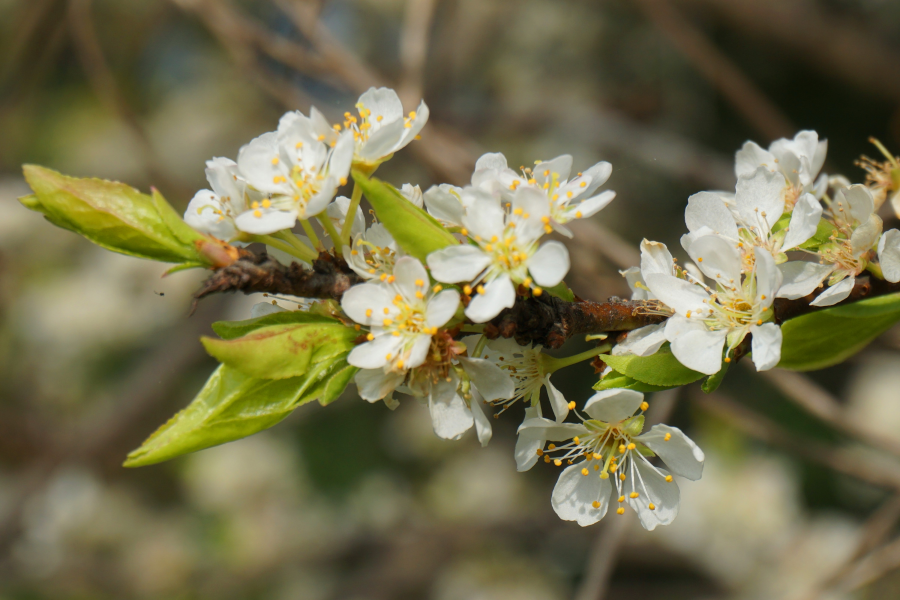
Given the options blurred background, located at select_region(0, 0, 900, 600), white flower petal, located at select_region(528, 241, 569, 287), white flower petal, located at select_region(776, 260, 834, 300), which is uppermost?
white flower petal, located at select_region(528, 241, 569, 287)

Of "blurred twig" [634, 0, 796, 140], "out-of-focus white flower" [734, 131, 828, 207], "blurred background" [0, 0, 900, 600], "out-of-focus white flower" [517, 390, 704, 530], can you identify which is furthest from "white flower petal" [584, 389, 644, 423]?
"blurred twig" [634, 0, 796, 140]

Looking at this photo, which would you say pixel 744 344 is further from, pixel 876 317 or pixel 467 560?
pixel 467 560

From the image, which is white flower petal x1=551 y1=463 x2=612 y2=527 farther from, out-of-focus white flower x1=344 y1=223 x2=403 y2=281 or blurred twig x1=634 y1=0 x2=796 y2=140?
blurred twig x1=634 y1=0 x2=796 y2=140

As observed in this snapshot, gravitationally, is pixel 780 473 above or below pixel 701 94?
below

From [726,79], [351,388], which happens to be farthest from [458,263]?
[351,388]

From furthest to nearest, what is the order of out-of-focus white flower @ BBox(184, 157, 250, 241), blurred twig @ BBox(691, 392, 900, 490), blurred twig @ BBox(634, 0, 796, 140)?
1. blurred twig @ BBox(634, 0, 796, 140)
2. blurred twig @ BBox(691, 392, 900, 490)
3. out-of-focus white flower @ BBox(184, 157, 250, 241)

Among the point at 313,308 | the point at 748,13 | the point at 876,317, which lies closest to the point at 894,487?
the point at 876,317
